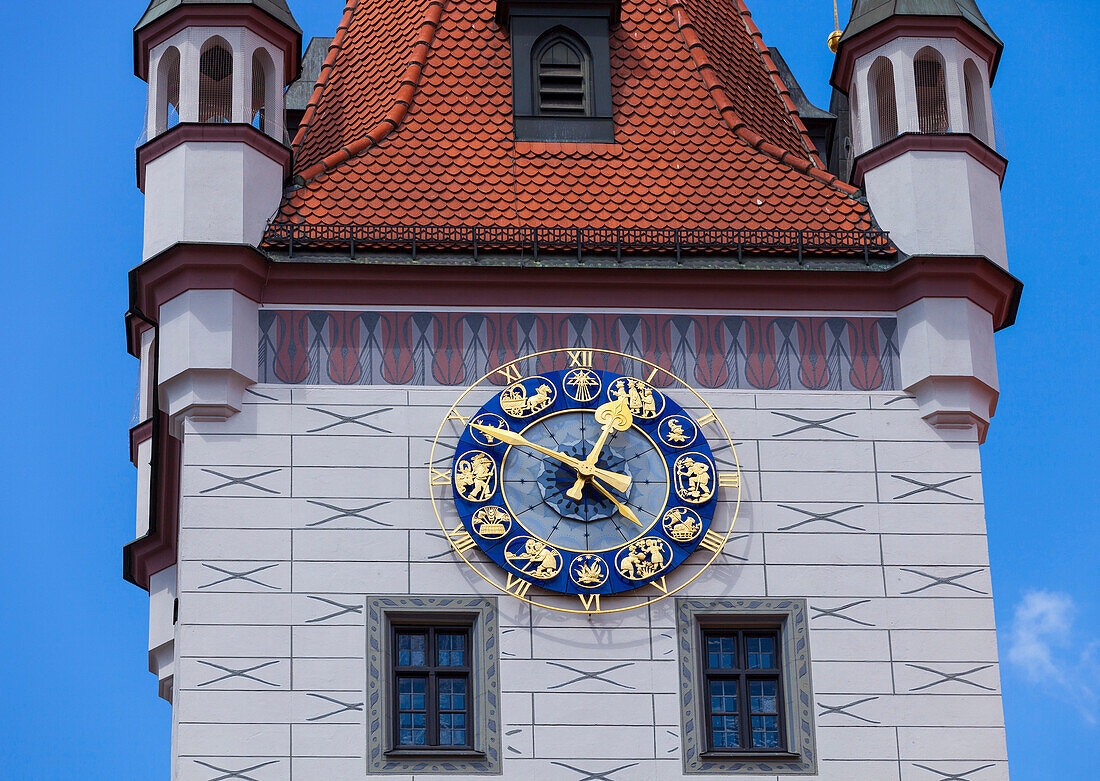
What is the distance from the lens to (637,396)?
27328 mm

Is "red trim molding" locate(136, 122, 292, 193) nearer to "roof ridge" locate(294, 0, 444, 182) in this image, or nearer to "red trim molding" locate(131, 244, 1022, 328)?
"roof ridge" locate(294, 0, 444, 182)

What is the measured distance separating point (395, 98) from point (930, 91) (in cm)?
521

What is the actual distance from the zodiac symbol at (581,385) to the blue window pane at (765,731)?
10.9 feet

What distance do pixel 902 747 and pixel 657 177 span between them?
250 inches

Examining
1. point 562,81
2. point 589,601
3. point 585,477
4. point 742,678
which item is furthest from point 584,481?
point 562,81

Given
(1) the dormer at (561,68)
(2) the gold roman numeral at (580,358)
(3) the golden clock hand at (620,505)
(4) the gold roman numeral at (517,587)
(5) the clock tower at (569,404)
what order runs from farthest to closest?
(1) the dormer at (561,68) → (2) the gold roman numeral at (580,358) → (3) the golden clock hand at (620,505) → (4) the gold roman numeral at (517,587) → (5) the clock tower at (569,404)

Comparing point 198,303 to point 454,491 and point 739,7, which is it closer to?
point 454,491

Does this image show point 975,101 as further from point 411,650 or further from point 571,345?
point 411,650

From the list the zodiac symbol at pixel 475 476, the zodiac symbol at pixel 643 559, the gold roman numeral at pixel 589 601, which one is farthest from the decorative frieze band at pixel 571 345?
the gold roman numeral at pixel 589 601

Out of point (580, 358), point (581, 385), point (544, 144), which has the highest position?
point (544, 144)

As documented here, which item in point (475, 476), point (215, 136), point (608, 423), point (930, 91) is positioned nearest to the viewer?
point (475, 476)

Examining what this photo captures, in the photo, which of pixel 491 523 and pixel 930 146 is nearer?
pixel 491 523

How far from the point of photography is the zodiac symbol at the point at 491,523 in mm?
26484

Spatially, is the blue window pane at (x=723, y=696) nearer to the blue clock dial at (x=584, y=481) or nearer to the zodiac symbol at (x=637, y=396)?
the blue clock dial at (x=584, y=481)
